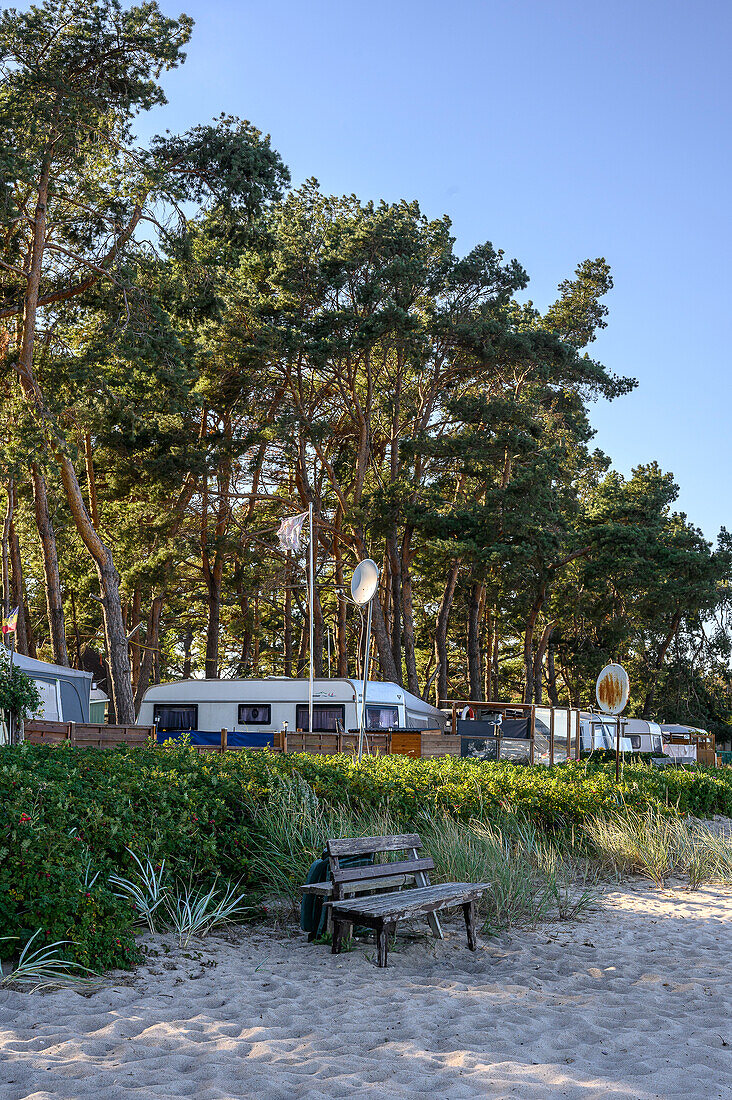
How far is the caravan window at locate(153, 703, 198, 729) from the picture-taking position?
20.0 metres

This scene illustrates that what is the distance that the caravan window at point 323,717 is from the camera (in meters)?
19.1

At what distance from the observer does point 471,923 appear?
6.44 metres

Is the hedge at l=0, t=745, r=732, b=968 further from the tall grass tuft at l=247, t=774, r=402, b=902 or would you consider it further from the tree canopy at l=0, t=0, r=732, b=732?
the tree canopy at l=0, t=0, r=732, b=732

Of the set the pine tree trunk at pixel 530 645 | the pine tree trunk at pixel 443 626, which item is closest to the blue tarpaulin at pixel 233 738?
the pine tree trunk at pixel 443 626

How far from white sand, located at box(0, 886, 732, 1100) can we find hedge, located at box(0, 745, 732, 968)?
51 centimetres

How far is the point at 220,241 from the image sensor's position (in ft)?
70.0

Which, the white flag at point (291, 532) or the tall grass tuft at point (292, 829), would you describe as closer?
the tall grass tuft at point (292, 829)

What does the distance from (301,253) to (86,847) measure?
22251 mm

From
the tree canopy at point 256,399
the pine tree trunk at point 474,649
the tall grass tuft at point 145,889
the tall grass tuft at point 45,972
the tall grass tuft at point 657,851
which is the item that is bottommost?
the tall grass tuft at point 657,851

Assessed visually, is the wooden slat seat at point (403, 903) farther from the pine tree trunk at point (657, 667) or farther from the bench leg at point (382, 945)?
the pine tree trunk at point (657, 667)

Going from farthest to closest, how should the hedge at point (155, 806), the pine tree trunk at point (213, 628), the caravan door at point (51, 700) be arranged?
the pine tree trunk at point (213, 628) < the caravan door at point (51, 700) < the hedge at point (155, 806)

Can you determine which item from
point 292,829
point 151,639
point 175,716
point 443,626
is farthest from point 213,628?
point 292,829

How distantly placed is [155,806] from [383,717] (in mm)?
13177

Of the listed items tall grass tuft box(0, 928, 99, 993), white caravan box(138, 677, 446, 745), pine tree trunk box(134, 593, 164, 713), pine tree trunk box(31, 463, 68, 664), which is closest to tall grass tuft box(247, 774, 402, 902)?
tall grass tuft box(0, 928, 99, 993)
